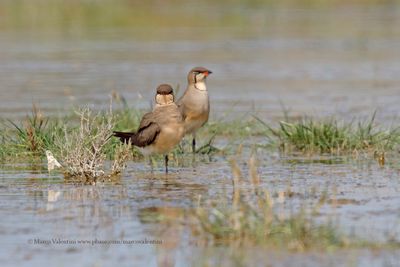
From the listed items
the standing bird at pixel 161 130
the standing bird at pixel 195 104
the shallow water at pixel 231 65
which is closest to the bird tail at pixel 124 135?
the standing bird at pixel 161 130

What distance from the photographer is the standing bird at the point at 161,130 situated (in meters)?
9.95

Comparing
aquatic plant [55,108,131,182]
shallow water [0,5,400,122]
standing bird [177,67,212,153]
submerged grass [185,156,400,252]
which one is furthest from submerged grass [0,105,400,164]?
submerged grass [185,156,400,252]

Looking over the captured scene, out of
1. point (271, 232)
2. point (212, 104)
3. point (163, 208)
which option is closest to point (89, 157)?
point (163, 208)

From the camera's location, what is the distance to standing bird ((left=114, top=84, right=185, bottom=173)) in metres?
9.95

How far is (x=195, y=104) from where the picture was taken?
38.0 feet

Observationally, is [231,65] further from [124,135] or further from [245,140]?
[124,135]

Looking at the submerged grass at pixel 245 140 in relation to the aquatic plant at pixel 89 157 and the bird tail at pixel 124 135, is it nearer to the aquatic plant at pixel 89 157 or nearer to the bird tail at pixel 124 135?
the bird tail at pixel 124 135

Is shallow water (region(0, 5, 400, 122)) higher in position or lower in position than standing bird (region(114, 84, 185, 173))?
higher

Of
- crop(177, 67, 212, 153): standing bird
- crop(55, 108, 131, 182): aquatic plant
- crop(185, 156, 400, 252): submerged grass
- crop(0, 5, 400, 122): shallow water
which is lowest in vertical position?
crop(185, 156, 400, 252): submerged grass

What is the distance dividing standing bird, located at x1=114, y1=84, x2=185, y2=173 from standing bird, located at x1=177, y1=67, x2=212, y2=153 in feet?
3.77

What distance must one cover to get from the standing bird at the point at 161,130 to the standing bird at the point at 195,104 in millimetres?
1149

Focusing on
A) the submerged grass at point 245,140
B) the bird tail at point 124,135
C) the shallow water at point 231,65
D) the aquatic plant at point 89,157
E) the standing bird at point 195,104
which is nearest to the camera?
the aquatic plant at point 89,157

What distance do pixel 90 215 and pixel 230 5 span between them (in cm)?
2807

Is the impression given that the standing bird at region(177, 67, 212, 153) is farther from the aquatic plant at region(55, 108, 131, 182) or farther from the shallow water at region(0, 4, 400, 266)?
the aquatic plant at region(55, 108, 131, 182)
